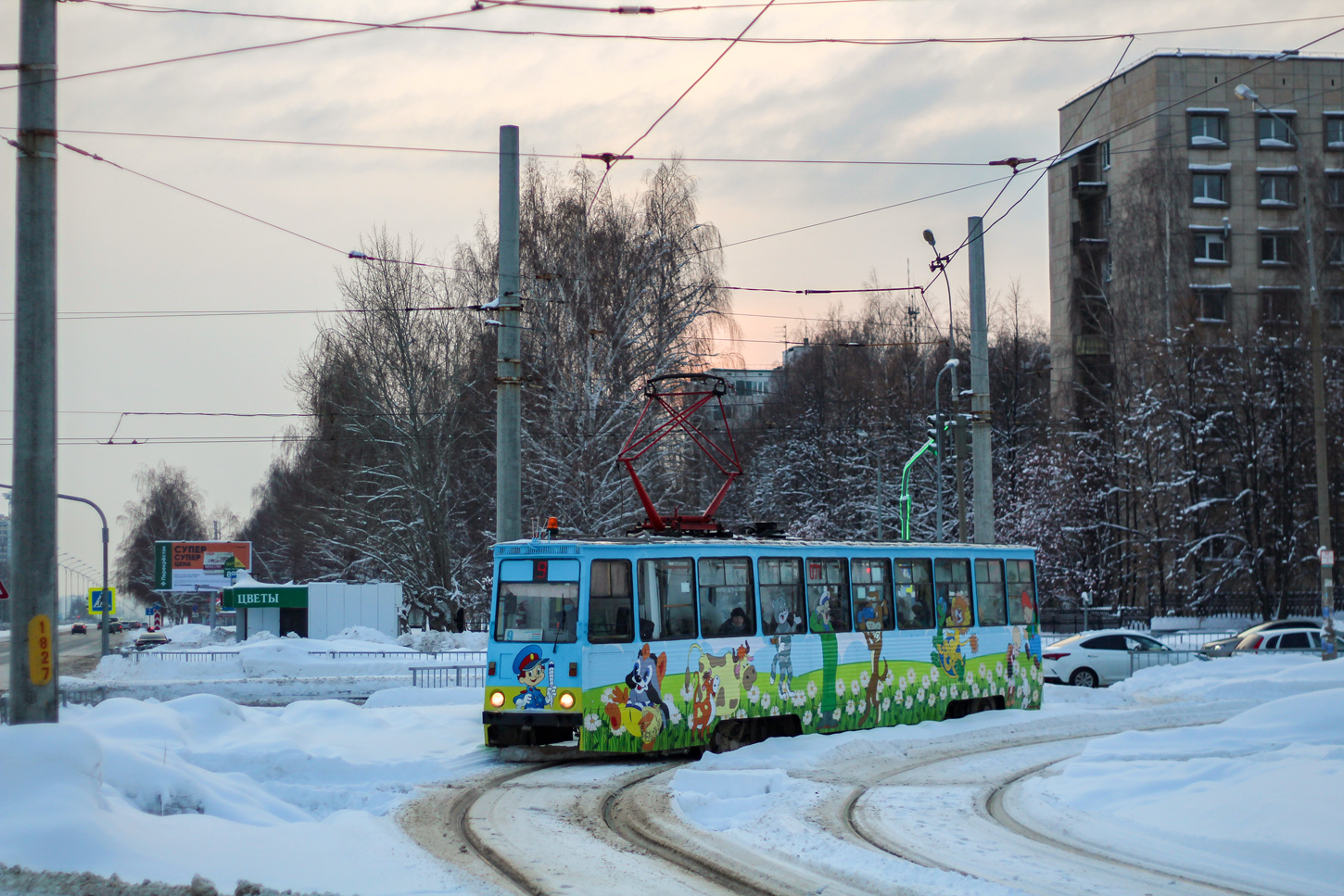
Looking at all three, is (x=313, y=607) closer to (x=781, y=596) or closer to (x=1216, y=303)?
(x=781, y=596)

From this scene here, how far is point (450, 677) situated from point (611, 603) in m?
16.3

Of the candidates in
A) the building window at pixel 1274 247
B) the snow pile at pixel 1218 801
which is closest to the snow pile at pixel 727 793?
the snow pile at pixel 1218 801

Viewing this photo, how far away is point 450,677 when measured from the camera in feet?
96.1

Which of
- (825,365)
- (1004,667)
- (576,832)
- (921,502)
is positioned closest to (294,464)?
(825,365)

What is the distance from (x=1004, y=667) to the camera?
1956cm

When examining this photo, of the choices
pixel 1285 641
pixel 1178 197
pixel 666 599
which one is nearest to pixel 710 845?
pixel 666 599

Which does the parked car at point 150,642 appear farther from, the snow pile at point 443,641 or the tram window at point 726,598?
the tram window at point 726,598

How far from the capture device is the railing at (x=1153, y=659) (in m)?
27.1

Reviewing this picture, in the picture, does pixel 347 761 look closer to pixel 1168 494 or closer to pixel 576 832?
pixel 576 832

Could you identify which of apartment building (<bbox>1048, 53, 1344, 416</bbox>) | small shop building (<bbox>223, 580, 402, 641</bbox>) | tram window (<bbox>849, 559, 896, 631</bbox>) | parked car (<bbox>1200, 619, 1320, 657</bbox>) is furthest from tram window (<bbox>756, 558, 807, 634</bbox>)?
apartment building (<bbox>1048, 53, 1344, 416</bbox>)

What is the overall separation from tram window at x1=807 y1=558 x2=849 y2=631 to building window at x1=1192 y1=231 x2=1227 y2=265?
141ft

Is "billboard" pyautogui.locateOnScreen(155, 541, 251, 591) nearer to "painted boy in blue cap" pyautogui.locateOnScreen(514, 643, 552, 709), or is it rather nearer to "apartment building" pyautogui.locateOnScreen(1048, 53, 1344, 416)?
"apartment building" pyautogui.locateOnScreen(1048, 53, 1344, 416)

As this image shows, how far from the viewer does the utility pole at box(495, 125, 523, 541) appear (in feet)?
51.6

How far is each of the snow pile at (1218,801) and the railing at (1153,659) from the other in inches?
543
